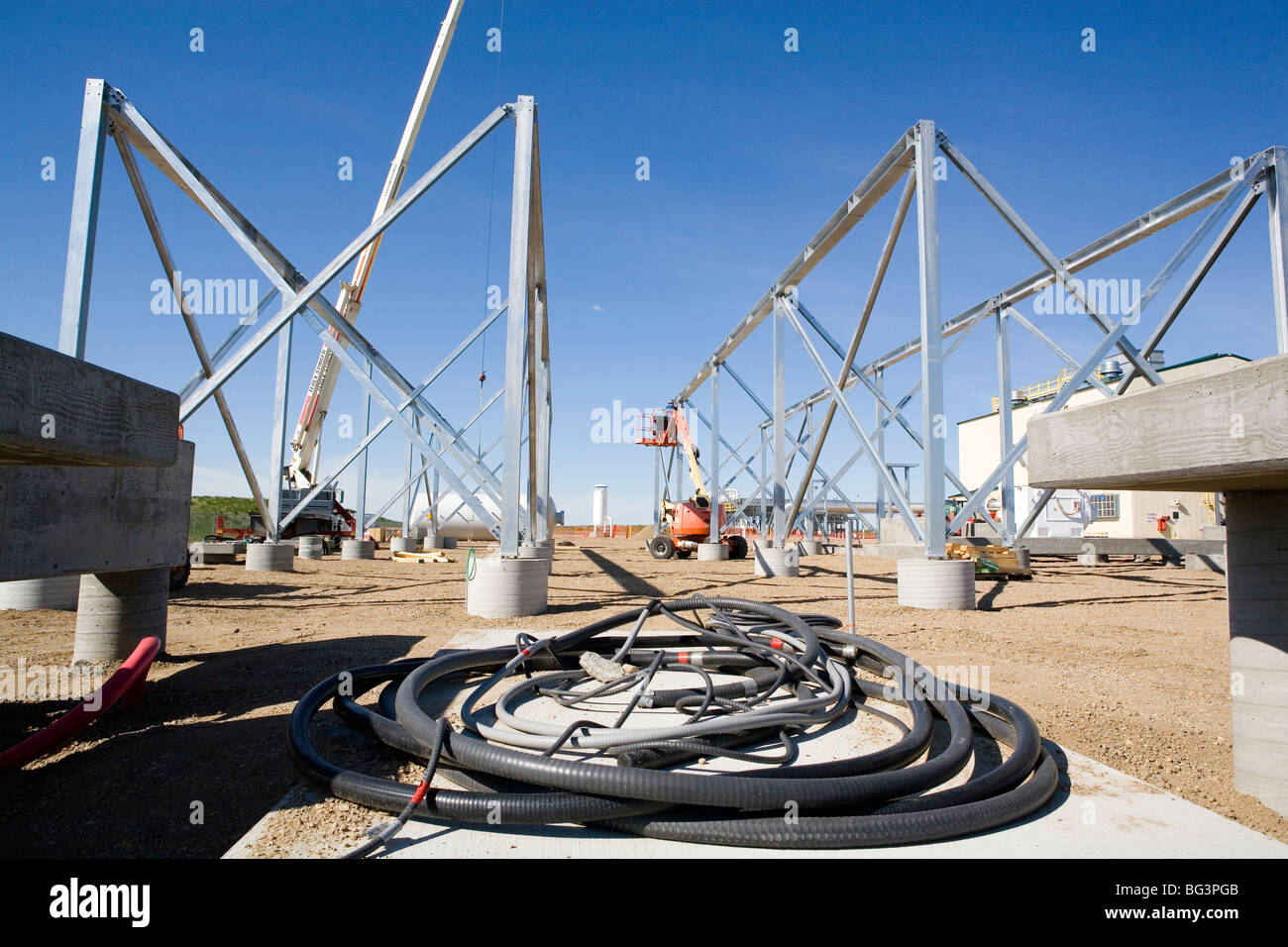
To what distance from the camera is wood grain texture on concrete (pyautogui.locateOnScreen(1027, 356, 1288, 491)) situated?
1.94 metres

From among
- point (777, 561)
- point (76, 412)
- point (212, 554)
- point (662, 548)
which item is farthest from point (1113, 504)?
point (76, 412)

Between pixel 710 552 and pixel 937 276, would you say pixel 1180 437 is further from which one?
pixel 710 552

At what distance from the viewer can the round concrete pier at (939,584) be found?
8930 mm

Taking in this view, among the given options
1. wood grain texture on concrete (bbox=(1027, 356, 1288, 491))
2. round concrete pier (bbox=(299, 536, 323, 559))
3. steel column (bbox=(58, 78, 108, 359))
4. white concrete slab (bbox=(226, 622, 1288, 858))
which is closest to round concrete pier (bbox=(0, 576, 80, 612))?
steel column (bbox=(58, 78, 108, 359))

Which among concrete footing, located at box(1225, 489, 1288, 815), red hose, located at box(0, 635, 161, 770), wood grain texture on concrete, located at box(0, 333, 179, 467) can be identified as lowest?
red hose, located at box(0, 635, 161, 770)

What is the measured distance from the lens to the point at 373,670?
4.09 meters

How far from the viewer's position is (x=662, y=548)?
2186 cm

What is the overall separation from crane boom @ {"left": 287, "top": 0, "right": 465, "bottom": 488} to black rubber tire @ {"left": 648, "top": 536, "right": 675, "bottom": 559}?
1170cm

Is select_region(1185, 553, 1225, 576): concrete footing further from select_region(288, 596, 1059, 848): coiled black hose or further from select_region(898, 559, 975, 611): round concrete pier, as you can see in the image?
select_region(288, 596, 1059, 848): coiled black hose

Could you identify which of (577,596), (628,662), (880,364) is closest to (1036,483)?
(628,662)
